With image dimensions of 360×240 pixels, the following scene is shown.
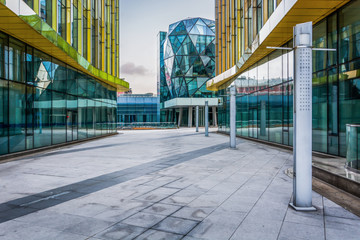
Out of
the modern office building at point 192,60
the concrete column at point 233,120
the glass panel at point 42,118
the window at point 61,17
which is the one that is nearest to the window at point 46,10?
the window at point 61,17

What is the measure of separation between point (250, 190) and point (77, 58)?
15194 mm

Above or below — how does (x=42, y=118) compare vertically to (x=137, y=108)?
below

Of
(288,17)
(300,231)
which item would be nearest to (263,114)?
(288,17)

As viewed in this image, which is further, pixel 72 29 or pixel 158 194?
pixel 72 29

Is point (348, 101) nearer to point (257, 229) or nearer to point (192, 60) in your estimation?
point (257, 229)

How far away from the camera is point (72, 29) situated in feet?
65.2

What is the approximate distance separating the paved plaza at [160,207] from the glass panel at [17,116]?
13.6 feet

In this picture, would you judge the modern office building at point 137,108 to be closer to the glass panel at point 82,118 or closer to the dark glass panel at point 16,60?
the glass panel at point 82,118

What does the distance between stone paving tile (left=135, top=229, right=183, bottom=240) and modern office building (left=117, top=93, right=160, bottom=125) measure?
6509 centimetres

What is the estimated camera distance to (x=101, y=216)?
4.97m

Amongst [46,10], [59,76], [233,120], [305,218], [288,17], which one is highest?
[46,10]

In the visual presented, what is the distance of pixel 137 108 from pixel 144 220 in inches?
2625

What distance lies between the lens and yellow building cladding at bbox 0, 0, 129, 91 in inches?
433

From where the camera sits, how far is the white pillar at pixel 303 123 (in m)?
5.37
